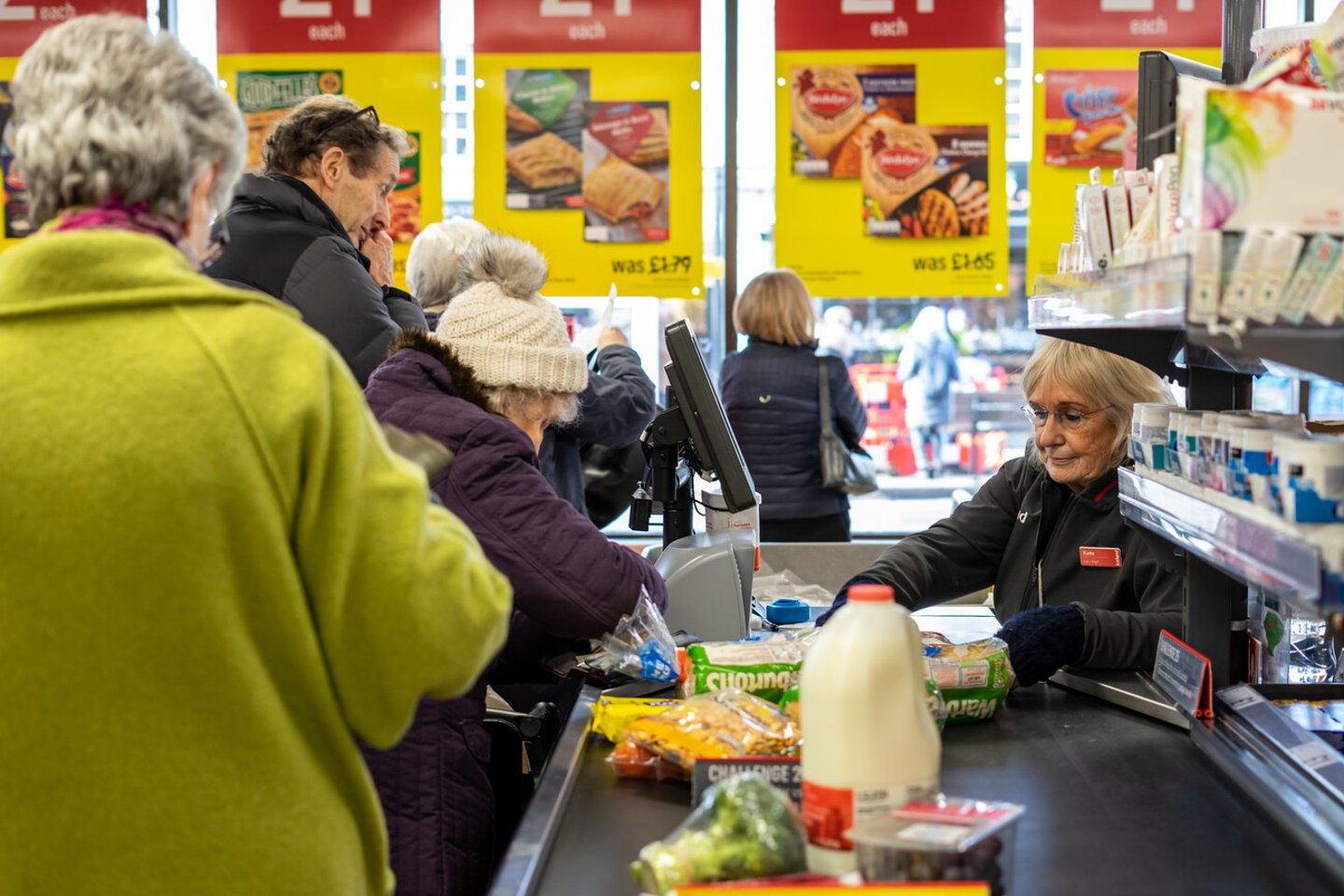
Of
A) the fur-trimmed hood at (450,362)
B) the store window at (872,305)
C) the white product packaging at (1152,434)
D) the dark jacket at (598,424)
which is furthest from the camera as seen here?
the store window at (872,305)

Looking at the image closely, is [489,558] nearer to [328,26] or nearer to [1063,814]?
[1063,814]

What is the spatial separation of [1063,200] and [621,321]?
1.83 m

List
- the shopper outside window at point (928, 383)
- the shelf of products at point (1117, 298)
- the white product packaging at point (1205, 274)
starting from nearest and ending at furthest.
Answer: the white product packaging at point (1205, 274) → the shelf of products at point (1117, 298) → the shopper outside window at point (928, 383)

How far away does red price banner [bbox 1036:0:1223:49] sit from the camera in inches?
219

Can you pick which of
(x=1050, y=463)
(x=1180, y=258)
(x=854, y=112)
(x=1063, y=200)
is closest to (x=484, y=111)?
(x=854, y=112)

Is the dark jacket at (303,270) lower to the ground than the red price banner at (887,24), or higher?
lower

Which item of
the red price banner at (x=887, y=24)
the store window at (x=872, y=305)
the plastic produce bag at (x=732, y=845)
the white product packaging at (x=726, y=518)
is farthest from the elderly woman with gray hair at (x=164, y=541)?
the red price banner at (x=887, y=24)

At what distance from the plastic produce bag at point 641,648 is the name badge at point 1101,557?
85 cm

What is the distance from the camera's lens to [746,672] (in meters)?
2.09

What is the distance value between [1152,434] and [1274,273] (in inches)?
26.2

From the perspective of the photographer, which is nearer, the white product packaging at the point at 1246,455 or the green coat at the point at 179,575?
the green coat at the point at 179,575

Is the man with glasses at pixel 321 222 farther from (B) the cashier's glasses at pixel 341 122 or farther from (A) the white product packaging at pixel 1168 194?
(A) the white product packaging at pixel 1168 194

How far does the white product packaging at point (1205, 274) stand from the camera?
1329 mm

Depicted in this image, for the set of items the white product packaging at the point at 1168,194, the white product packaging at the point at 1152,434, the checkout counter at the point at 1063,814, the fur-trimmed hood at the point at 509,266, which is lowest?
the checkout counter at the point at 1063,814
